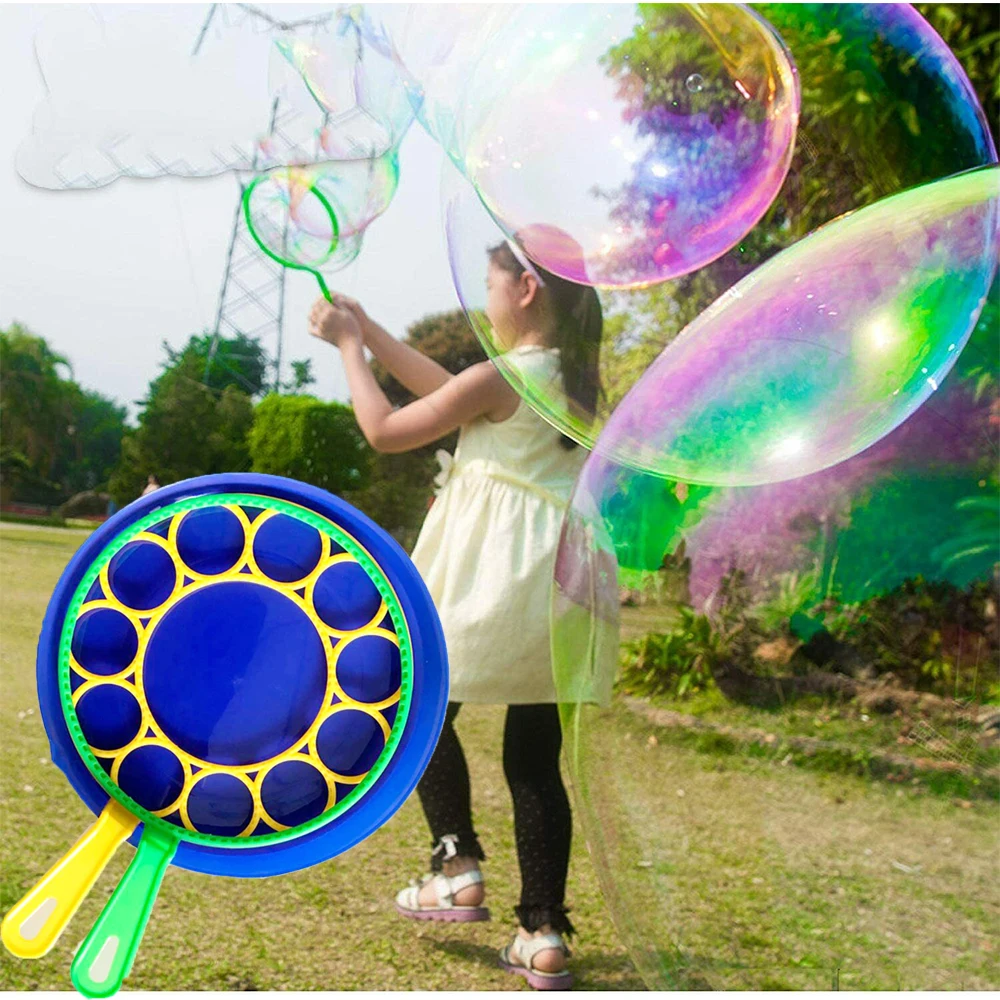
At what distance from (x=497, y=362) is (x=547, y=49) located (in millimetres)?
343

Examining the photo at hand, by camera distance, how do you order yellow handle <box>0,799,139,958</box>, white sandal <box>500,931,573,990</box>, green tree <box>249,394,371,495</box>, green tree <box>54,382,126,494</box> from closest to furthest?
yellow handle <box>0,799,139,958</box> → white sandal <box>500,931,573,990</box> → green tree <box>249,394,371,495</box> → green tree <box>54,382,126,494</box>

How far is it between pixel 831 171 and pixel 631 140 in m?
0.25

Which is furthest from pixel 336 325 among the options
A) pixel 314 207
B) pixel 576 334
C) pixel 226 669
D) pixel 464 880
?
pixel 464 880

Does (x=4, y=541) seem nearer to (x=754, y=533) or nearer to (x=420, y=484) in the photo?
(x=420, y=484)

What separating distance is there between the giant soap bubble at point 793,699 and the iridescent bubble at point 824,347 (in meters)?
0.04

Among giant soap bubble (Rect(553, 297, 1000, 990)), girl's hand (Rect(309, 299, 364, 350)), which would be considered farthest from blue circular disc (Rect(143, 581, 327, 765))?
girl's hand (Rect(309, 299, 364, 350))

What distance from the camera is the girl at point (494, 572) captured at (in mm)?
1364

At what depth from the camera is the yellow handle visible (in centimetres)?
88

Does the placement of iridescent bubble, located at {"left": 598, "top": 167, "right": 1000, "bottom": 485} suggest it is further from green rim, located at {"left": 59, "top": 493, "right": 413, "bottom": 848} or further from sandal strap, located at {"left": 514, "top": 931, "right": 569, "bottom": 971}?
sandal strap, located at {"left": 514, "top": 931, "right": 569, "bottom": 971}

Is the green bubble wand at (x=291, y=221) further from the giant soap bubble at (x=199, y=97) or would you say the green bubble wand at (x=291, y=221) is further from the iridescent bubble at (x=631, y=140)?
the iridescent bubble at (x=631, y=140)

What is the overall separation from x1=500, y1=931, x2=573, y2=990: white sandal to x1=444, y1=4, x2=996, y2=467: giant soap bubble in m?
0.61

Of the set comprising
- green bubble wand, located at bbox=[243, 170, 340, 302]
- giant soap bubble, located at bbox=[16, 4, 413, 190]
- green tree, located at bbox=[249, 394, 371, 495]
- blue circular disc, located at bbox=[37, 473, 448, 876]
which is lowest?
blue circular disc, located at bbox=[37, 473, 448, 876]

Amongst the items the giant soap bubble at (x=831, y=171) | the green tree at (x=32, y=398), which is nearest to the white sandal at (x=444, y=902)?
the giant soap bubble at (x=831, y=171)

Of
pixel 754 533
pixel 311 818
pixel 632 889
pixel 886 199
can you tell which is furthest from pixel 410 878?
pixel 886 199
